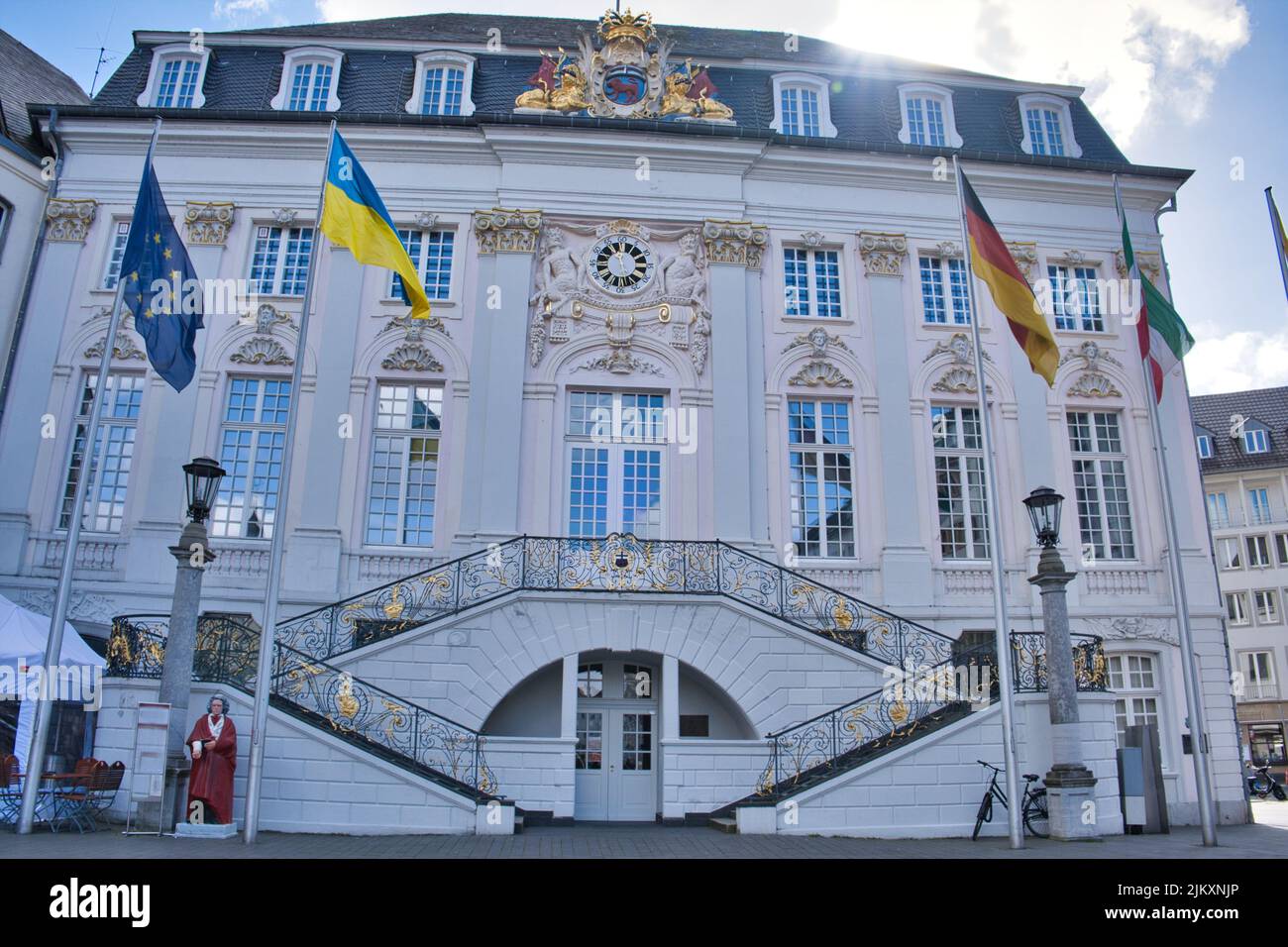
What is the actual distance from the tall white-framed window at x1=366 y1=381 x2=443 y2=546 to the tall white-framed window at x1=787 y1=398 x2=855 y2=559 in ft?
22.2

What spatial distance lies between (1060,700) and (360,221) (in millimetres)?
11438

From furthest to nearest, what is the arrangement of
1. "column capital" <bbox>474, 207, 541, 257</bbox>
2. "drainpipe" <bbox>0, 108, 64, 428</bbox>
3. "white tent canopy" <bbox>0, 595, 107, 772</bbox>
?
"column capital" <bbox>474, 207, 541, 257</bbox> → "drainpipe" <bbox>0, 108, 64, 428</bbox> → "white tent canopy" <bbox>0, 595, 107, 772</bbox>

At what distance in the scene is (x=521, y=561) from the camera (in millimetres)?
15797

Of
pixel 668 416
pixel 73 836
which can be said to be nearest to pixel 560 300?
pixel 668 416

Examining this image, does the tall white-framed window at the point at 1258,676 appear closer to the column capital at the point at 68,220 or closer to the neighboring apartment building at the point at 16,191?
the column capital at the point at 68,220

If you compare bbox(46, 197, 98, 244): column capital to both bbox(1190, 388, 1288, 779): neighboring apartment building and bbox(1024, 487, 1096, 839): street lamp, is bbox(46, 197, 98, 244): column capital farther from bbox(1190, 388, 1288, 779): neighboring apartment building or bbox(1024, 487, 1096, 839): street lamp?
bbox(1190, 388, 1288, 779): neighboring apartment building

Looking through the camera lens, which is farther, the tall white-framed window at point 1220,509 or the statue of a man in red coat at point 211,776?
the tall white-framed window at point 1220,509

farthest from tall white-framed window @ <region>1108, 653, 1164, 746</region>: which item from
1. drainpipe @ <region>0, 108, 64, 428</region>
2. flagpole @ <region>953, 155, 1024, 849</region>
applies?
drainpipe @ <region>0, 108, 64, 428</region>

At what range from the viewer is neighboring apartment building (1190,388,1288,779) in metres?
41.0

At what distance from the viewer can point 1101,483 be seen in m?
19.5

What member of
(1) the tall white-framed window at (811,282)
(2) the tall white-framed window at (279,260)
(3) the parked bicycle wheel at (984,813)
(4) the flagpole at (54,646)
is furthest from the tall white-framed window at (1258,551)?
(4) the flagpole at (54,646)

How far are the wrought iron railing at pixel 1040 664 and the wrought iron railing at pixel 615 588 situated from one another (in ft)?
4.57

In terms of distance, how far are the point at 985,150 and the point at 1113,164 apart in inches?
107

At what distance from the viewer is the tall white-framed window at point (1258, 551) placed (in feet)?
140
